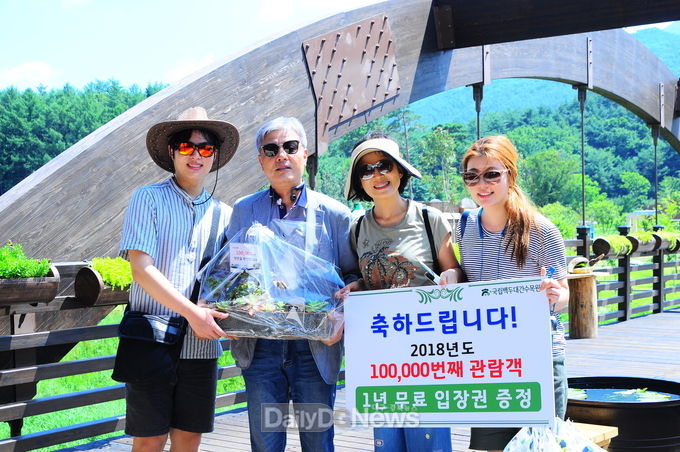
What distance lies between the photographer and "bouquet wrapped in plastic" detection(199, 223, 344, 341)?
7.66 ft

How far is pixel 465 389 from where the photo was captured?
7.91 feet

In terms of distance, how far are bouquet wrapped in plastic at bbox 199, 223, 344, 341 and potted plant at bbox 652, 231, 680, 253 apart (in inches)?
349

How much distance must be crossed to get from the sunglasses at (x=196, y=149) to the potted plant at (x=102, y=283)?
1635 mm

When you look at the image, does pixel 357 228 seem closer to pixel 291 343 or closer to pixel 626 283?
pixel 291 343

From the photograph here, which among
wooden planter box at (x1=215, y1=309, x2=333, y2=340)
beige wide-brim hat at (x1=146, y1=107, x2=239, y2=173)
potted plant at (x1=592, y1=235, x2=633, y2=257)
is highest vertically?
potted plant at (x1=592, y1=235, x2=633, y2=257)

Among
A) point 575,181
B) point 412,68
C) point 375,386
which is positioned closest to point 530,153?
point 575,181

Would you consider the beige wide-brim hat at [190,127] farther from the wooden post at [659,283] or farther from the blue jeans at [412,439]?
the wooden post at [659,283]

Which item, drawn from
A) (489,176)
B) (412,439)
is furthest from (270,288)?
(489,176)

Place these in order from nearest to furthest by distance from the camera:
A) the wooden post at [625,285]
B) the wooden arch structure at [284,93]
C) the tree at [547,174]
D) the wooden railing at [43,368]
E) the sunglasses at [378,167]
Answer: the sunglasses at [378,167], the wooden railing at [43,368], the wooden arch structure at [284,93], the wooden post at [625,285], the tree at [547,174]

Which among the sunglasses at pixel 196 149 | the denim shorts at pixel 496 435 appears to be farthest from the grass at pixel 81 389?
the denim shorts at pixel 496 435

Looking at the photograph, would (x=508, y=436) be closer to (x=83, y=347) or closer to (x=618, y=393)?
(x=618, y=393)

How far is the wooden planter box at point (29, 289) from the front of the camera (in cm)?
371

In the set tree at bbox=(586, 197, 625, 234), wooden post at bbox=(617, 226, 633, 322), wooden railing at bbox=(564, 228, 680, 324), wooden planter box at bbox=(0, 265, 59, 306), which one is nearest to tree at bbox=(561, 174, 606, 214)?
tree at bbox=(586, 197, 625, 234)

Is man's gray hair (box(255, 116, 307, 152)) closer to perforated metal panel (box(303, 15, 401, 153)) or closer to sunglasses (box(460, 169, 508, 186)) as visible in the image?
sunglasses (box(460, 169, 508, 186))
